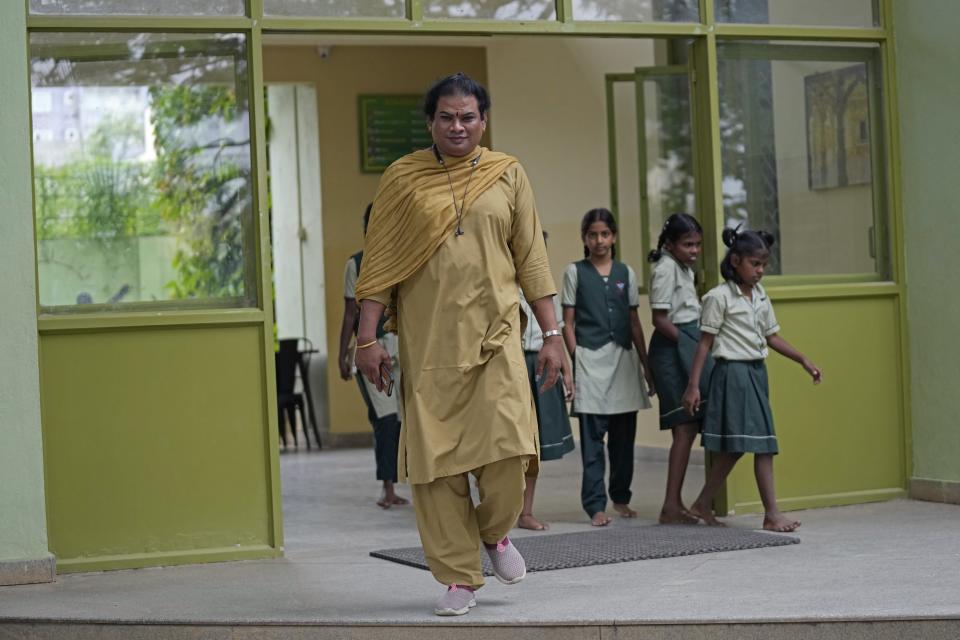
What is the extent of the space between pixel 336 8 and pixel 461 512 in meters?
2.64

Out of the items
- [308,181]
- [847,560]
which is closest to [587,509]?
[847,560]

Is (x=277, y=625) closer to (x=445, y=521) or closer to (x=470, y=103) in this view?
(x=445, y=521)

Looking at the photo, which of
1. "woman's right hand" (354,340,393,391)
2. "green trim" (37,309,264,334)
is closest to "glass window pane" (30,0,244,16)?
"green trim" (37,309,264,334)

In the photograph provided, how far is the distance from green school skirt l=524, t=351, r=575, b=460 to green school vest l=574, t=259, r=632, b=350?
293 mm

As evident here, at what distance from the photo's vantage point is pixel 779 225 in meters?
7.29

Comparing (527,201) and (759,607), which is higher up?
(527,201)

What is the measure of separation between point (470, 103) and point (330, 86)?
25.8ft

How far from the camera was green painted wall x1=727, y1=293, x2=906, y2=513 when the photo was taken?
706cm

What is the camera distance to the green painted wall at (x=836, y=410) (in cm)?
706

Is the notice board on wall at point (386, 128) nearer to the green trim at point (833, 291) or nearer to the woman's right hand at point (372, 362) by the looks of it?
the green trim at point (833, 291)

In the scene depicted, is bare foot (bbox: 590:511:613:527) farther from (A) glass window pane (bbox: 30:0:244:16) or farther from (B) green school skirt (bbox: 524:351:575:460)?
(A) glass window pane (bbox: 30:0:244:16)

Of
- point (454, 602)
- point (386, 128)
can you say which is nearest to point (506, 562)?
point (454, 602)

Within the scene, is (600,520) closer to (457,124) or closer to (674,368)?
(674,368)

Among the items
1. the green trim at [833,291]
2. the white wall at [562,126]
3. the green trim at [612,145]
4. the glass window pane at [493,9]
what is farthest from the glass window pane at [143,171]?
the white wall at [562,126]
